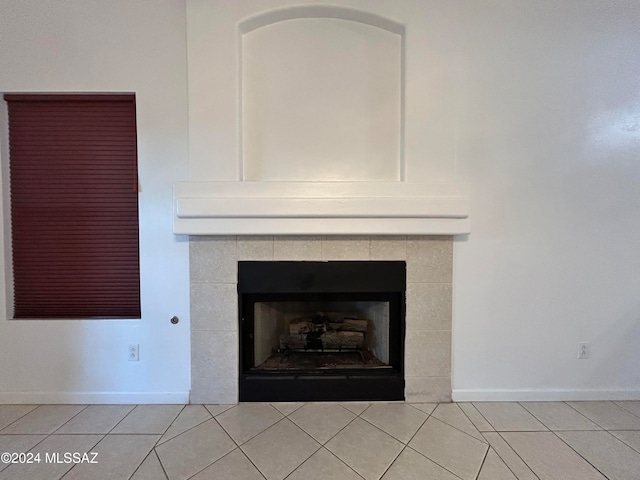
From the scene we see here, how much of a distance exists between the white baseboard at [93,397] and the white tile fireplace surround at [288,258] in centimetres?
→ 15

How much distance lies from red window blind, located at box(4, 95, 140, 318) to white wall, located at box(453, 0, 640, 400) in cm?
215

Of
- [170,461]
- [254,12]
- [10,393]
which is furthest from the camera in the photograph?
[10,393]

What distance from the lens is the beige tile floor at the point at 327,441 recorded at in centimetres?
122

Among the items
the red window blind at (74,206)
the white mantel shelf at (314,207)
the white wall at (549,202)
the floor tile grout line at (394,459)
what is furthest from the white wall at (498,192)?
the floor tile grout line at (394,459)

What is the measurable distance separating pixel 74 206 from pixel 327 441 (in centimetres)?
208

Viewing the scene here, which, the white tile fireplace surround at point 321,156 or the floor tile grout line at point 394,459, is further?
the white tile fireplace surround at point 321,156

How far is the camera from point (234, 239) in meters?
1.67

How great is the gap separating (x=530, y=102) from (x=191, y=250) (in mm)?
2277

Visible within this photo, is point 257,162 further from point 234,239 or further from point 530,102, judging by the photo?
point 530,102

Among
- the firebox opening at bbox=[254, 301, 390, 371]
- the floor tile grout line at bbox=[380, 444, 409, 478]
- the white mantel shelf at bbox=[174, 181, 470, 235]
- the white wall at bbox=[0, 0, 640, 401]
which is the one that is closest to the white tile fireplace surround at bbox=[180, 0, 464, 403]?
the white mantel shelf at bbox=[174, 181, 470, 235]

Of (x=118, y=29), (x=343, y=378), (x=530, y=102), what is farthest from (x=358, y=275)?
(x=118, y=29)

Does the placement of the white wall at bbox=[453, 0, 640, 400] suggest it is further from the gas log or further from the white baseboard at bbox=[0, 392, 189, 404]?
the white baseboard at bbox=[0, 392, 189, 404]

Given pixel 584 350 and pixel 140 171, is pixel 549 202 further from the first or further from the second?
pixel 140 171

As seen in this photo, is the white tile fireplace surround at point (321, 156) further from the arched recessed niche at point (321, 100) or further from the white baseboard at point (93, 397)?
the white baseboard at point (93, 397)
